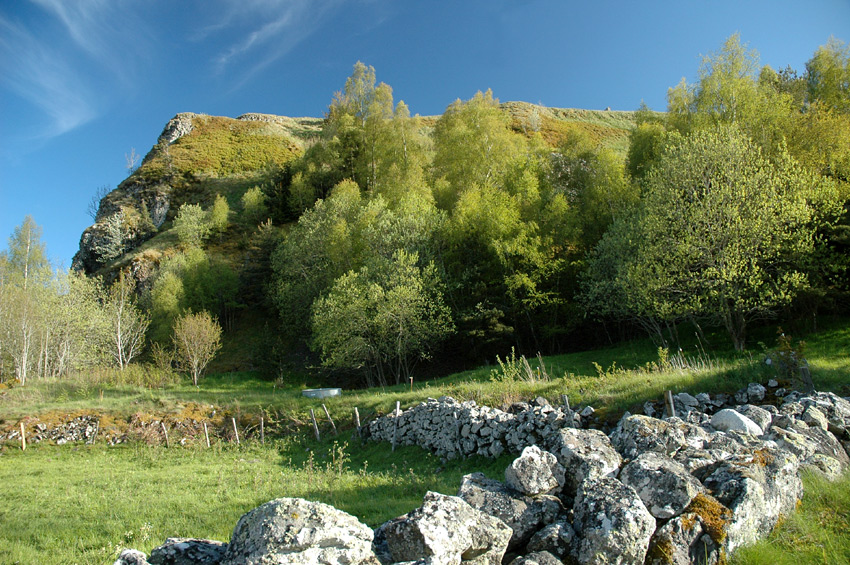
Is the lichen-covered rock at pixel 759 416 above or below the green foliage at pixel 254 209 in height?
below

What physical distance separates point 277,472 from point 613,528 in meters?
11.2

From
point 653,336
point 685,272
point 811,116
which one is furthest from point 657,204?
point 811,116

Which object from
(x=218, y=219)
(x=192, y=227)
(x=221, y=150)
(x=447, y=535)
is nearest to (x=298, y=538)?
(x=447, y=535)

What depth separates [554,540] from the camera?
4.22 m

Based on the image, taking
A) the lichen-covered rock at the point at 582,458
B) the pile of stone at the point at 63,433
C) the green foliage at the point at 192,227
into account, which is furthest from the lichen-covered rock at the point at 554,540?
the green foliage at the point at 192,227

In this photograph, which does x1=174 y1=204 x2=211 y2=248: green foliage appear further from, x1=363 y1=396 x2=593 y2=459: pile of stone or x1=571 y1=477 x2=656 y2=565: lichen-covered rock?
x1=571 y1=477 x2=656 y2=565: lichen-covered rock

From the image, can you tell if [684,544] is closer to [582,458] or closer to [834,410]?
[582,458]

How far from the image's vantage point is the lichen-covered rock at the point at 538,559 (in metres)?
3.95

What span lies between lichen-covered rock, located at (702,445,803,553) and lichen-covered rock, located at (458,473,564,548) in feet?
5.21

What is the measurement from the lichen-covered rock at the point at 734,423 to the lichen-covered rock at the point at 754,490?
2.45 metres

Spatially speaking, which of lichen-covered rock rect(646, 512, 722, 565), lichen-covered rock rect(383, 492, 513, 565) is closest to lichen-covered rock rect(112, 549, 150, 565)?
lichen-covered rock rect(383, 492, 513, 565)

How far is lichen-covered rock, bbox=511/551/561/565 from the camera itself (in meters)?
3.95

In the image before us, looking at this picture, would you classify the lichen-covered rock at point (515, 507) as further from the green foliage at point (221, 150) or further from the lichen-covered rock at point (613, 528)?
the green foliage at point (221, 150)

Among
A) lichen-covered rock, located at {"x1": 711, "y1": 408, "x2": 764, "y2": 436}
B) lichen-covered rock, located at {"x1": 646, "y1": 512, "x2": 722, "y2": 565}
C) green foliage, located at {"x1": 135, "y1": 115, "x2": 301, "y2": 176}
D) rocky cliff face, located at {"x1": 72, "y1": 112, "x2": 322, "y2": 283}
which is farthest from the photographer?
green foliage, located at {"x1": 135, "y1": 115, "x2": 301, "y2": 176}
